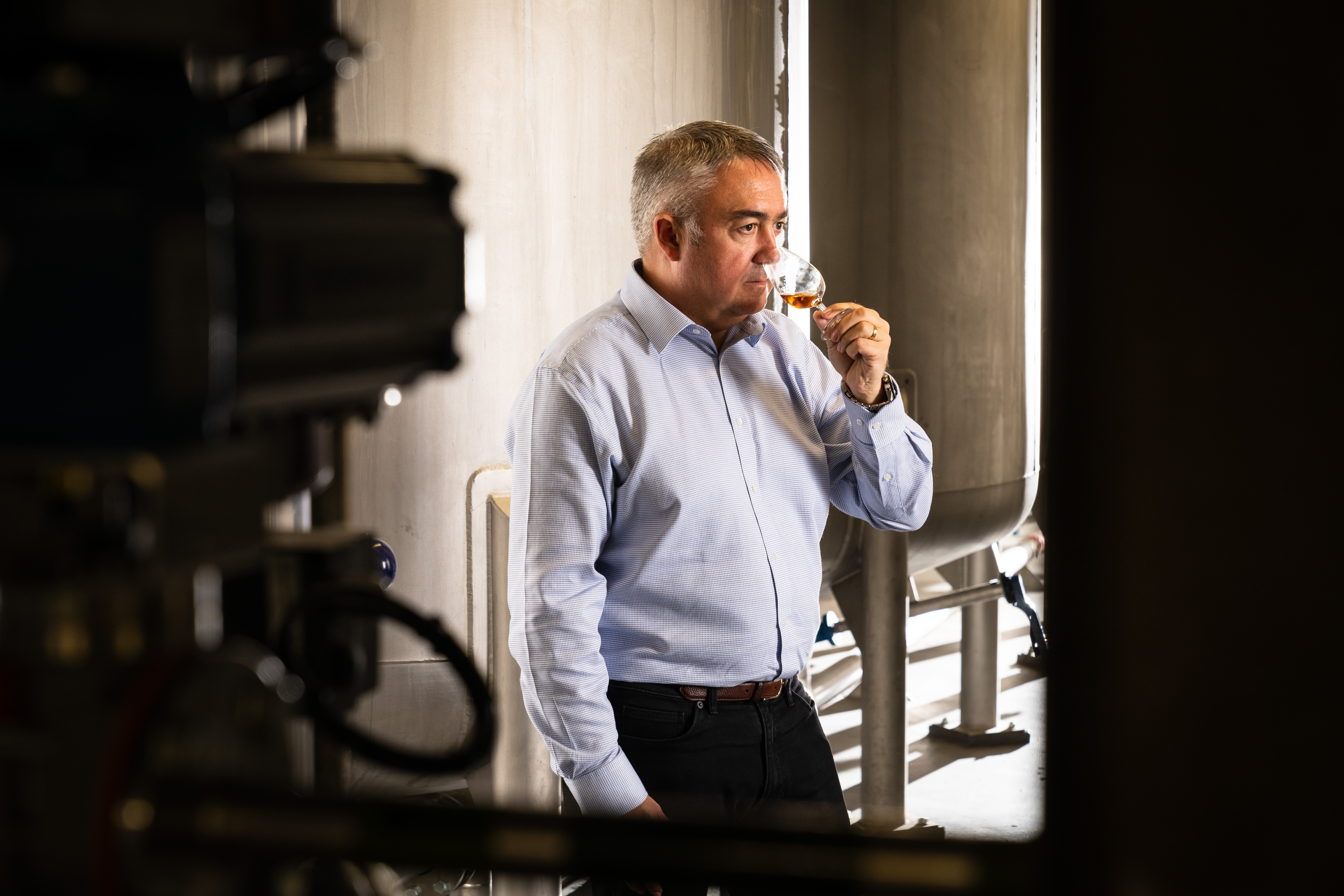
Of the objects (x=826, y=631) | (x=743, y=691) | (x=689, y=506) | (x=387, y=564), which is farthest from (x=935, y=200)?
(x=387, y=564)

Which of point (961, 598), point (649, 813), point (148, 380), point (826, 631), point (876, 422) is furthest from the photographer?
point (961, 598)

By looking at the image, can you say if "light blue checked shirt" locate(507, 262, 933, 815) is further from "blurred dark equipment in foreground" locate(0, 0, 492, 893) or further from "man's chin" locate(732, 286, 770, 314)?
"blurred dark equipment in foreground" locate(0, 0, 492, 893)

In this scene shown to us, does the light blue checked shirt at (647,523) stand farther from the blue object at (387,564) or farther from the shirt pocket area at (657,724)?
the blue object at (387,564)

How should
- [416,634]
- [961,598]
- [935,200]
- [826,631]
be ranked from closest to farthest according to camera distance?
1. [416,634]
2. [935,200]
3. [826,631]
4. [961,598]

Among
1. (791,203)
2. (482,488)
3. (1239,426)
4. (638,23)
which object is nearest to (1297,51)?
(1239,426)

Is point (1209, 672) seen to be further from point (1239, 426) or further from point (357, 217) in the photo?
point (357, 217)

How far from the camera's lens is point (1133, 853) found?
0.72ft

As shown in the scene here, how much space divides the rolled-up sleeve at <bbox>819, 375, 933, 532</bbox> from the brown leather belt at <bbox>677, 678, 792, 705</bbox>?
0.31 metres

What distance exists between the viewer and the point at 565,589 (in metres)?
1.44

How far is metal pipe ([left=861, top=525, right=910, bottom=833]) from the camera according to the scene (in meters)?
2.41

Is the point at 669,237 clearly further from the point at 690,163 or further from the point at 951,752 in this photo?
the point at 951,752

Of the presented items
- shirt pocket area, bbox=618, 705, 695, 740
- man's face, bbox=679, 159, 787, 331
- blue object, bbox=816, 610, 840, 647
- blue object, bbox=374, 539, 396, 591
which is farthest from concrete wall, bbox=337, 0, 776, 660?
blue object, bbox=816, 610, 840, 647

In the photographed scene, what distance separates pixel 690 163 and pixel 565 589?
63 centimetres

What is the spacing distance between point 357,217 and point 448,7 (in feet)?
4.48
